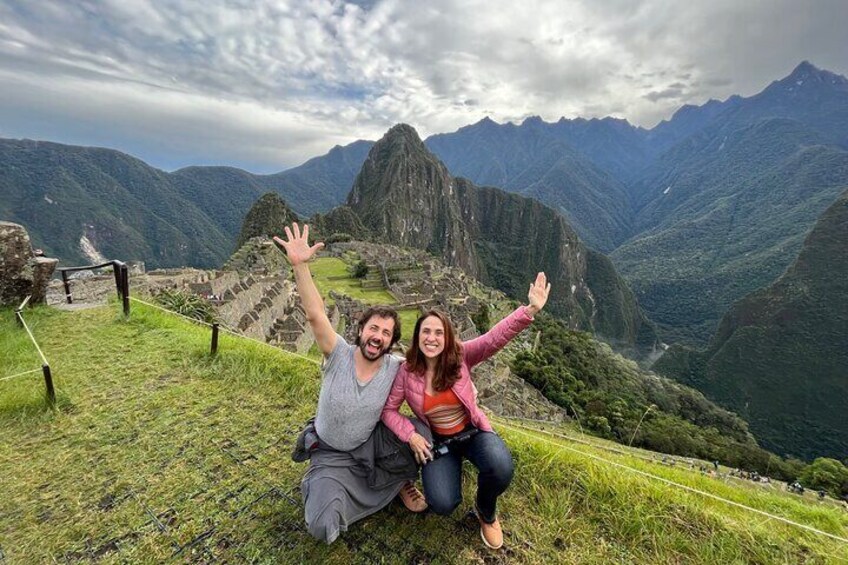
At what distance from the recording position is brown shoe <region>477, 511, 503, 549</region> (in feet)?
8.20

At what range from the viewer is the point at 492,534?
2523 mm

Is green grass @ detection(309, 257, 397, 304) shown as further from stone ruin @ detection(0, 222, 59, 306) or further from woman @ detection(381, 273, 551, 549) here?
woman @ detection(381, 273, 551, 549)

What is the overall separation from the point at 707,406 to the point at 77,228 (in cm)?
15562

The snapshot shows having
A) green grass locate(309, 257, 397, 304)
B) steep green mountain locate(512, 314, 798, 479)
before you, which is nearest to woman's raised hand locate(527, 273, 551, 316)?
steep green mountain locate(512, 314, 798, 479)

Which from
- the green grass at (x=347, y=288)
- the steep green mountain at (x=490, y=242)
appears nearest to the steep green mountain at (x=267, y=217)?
the green grass at (x=347, y=288)

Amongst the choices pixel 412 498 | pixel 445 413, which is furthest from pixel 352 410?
pixel 412 498

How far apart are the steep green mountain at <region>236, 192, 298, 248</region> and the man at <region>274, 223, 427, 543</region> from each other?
245 feet

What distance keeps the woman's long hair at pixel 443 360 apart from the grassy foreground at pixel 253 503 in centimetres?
99

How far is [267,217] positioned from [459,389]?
8009 centimetres

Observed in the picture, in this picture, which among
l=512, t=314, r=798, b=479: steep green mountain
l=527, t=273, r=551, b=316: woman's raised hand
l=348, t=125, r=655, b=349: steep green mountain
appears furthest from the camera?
l=348, t=125, r=655, b=349: steep green mountain

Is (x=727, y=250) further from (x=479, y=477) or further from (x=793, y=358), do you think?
(x=479, y=477)

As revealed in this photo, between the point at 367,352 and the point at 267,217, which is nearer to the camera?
the point at 367,352

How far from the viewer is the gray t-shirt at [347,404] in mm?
2605

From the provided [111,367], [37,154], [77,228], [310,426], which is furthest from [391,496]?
[37,154]
